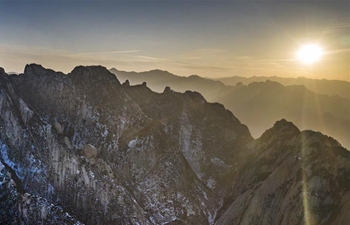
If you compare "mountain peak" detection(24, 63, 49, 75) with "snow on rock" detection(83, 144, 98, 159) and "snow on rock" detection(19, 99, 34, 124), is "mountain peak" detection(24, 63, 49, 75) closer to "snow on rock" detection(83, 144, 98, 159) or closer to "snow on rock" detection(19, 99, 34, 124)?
"snow on rock" detection(19, 99, 34, 124)

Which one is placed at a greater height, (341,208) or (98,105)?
(98,105)

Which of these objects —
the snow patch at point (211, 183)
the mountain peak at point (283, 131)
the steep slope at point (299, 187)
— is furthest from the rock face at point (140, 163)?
the mountain peak at point (283, 131)

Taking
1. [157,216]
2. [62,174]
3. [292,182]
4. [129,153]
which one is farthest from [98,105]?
[292,182]

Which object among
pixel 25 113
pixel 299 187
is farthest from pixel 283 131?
pixel 25 113

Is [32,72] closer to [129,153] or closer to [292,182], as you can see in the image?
[129,153]

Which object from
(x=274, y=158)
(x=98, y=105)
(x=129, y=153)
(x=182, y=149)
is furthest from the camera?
(x=182, y=149)

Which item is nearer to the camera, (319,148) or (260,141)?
(319,148)
